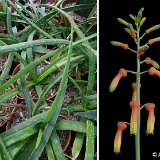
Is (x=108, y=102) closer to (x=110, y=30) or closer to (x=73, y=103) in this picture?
(x=110, y=30)

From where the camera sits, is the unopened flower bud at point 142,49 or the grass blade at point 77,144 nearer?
the unopened flower bud at point 142,49

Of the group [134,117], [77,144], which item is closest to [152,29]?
[134,117]

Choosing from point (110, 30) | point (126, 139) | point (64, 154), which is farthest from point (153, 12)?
point (64, 154)

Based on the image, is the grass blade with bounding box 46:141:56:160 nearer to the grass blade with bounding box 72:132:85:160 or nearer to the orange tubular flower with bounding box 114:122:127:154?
the grass blade with bounding box 72:132:85:160

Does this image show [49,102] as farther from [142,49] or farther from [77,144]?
[142,49]

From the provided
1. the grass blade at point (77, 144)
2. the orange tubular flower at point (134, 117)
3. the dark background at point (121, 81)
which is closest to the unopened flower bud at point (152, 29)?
the dark background at point (121, 81)

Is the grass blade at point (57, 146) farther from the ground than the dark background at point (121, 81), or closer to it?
closer to it

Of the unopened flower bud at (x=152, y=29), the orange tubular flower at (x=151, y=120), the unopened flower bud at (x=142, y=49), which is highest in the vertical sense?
the unopened flower bud at (x=152, y=29)

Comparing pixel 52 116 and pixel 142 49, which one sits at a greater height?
pixel 142 49

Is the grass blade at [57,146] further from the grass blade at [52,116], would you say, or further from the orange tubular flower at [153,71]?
the orange tubular flower at [153,71]
